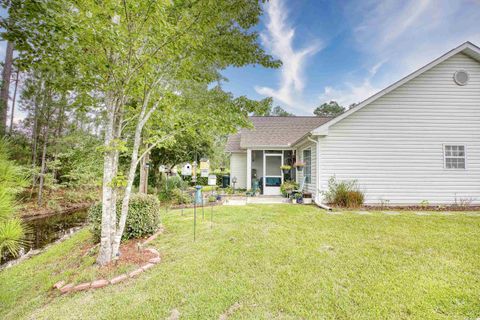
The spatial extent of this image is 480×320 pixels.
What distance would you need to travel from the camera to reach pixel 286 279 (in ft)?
9.73

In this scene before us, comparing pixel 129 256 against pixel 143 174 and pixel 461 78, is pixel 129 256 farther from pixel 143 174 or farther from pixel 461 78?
pixel 461 78

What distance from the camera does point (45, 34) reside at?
303cm

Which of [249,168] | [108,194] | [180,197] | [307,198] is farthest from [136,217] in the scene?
[249,168]

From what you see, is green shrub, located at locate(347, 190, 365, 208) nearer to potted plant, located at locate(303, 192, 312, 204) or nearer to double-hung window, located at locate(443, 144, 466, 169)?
potted plant, located at locate(303, 192, 312, 204)

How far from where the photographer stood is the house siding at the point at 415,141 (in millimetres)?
8453

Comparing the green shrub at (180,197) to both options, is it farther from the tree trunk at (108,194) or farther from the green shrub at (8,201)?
the green shrub at (8,201)

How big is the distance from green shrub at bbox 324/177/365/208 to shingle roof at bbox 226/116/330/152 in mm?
3937

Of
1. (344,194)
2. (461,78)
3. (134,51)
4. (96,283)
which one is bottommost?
(96,283)

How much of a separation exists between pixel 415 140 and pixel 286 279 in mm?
8929

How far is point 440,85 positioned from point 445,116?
129 centimetres

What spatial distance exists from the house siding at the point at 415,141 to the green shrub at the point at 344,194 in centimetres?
24

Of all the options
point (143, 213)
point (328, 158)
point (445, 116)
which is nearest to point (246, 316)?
point (143, 213)

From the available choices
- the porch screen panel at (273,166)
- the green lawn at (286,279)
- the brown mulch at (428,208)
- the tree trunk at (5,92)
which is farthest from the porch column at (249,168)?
the tree trunk at (5,92)

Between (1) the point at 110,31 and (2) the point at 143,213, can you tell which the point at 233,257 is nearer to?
(2) the point at 143,213
